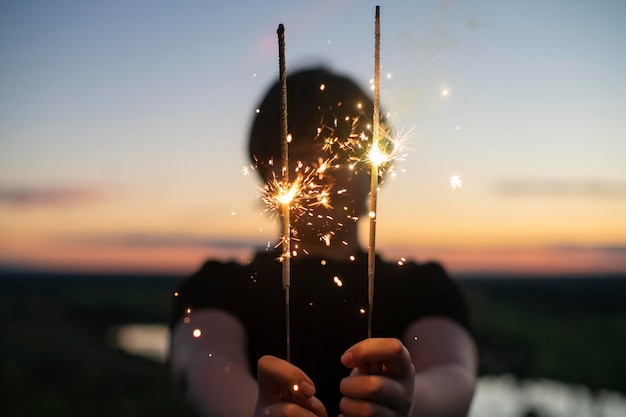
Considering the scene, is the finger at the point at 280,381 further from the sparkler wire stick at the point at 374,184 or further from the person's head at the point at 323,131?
the person's head at the point at 323,131

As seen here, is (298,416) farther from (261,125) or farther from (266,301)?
(261,125)

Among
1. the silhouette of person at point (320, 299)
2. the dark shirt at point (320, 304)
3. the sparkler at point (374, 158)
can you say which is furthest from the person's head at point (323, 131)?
the sparkler at point (374, 158)

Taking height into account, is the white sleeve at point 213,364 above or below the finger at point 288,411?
below

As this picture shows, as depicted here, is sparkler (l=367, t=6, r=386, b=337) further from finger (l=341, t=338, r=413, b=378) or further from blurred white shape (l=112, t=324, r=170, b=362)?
blurred white shape (l=112, t=324, r=170, b=362)

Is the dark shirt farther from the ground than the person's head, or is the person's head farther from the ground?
the person's head

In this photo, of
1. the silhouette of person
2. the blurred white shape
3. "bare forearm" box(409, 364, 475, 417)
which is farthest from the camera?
the blurred white shape

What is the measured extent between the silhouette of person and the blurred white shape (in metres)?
12.0

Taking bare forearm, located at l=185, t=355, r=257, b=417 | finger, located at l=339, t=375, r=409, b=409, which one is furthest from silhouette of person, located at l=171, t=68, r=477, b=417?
finger, located at l=339, t=375, r=409, b=409

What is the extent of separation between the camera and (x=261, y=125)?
1732 mm

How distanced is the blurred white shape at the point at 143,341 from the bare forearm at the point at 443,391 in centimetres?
1236

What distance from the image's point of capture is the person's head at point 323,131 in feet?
4.99

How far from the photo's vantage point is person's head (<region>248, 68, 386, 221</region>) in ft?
4.99

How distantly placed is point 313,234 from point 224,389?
46 centimetres

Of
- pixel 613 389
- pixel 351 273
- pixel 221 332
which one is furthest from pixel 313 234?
pixel 613 389
